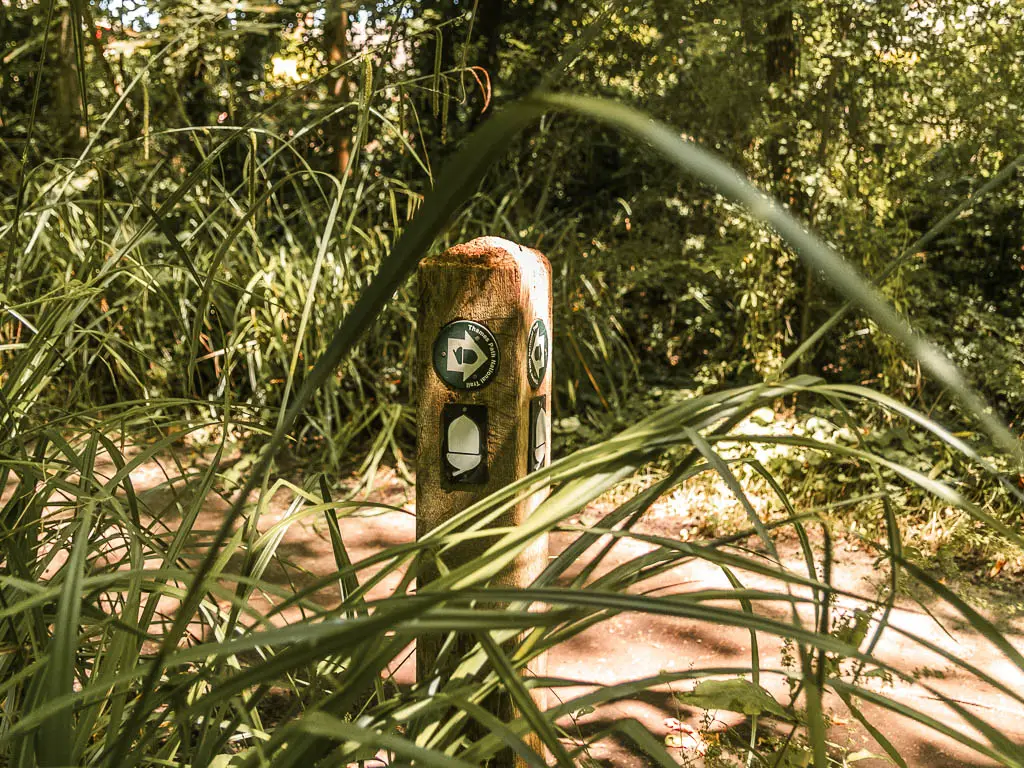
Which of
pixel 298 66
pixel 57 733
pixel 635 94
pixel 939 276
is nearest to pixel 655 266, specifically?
pixel 635 94

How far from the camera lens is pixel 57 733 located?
604 mm

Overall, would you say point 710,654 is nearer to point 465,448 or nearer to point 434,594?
point 465,448

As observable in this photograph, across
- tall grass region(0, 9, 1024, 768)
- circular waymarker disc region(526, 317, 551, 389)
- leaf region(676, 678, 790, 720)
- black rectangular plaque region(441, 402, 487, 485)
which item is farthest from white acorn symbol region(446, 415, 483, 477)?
leaf region(676, 678, 790, 720)

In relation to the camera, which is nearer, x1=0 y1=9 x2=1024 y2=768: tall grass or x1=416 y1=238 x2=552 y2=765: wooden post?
x1=0 y1=9 x2=1024 y2=768: tall grass

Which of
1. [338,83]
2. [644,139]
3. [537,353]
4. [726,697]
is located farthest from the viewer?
[338,83]

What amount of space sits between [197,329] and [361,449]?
10.9ft

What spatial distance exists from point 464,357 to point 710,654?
5.29ft

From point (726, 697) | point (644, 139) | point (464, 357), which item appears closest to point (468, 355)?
point (464, 357)

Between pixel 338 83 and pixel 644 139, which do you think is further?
pixel 338 83

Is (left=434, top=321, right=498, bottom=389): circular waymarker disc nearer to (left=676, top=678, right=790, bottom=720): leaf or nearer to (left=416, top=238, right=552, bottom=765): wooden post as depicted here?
(left=416, top=238, right=552, bottom=765): wooden post

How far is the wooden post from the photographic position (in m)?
1.23

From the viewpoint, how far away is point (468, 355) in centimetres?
124

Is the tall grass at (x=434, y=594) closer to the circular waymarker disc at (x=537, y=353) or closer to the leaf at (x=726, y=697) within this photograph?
the leaf at (x=726, y=697)

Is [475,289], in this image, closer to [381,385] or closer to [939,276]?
[381,385]
